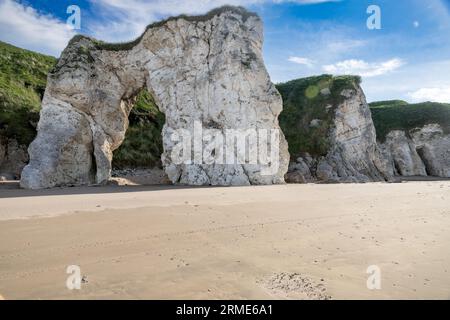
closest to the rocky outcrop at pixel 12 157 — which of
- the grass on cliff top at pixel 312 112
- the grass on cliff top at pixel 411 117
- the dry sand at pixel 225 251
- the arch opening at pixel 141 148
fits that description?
the arch opening at pixel 141 148

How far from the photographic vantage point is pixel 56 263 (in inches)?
165

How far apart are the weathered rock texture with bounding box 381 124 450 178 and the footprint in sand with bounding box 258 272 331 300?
2932 cm

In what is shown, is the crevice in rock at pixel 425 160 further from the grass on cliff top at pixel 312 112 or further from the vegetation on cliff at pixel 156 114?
the grass on cliff top at pixel 312 112

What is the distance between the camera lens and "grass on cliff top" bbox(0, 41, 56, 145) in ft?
76.8

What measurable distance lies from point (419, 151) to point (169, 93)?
81.3 feet

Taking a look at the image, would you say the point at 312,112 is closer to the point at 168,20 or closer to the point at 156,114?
the point at 156,114

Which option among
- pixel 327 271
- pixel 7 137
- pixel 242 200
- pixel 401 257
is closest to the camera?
pixel 327 271

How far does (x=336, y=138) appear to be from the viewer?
25438 millimetres

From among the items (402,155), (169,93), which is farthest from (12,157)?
(402,155)

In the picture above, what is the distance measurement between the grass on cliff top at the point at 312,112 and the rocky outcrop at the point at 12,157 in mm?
18301

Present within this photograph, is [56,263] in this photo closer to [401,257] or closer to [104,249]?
[104,249]
